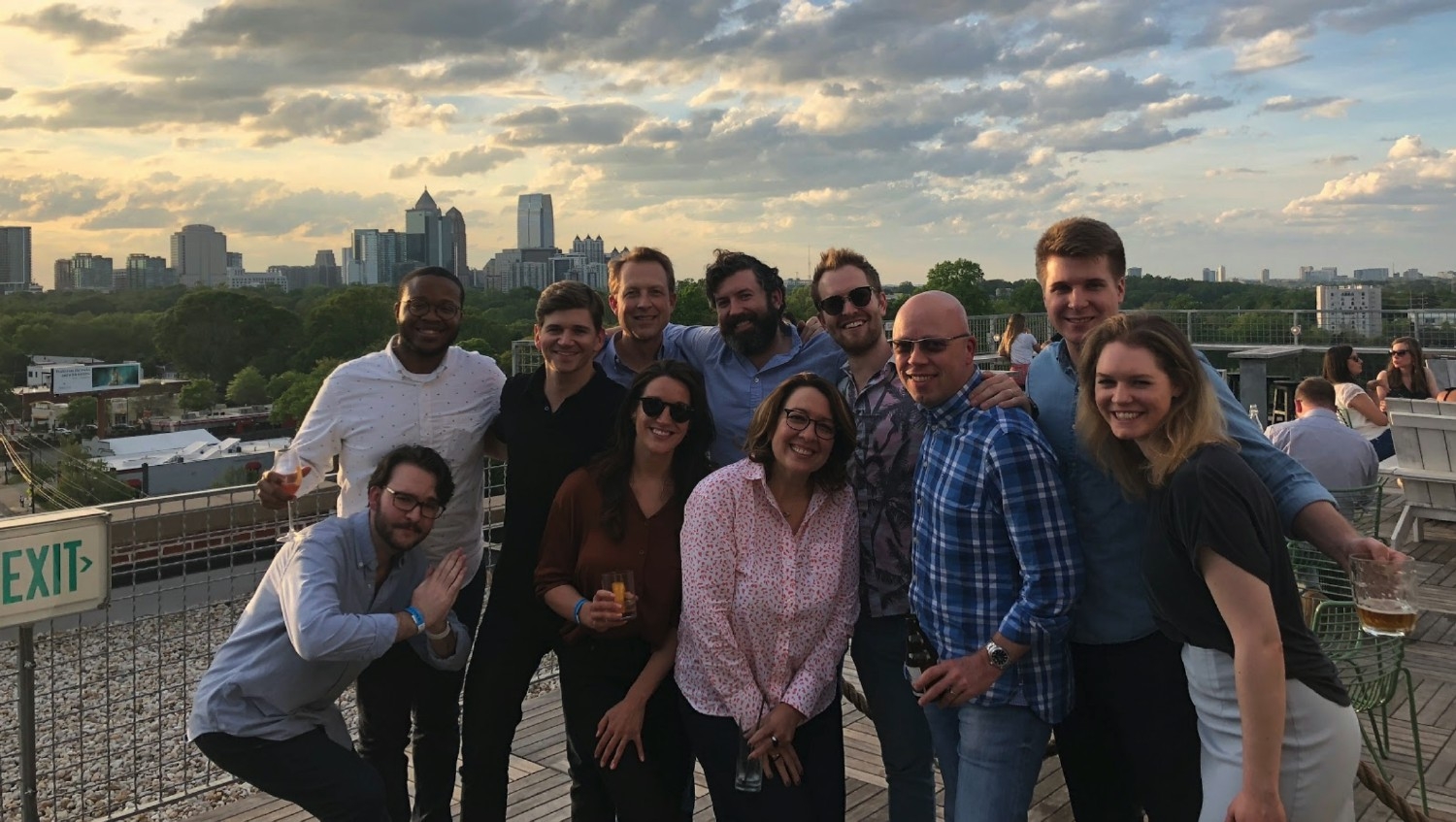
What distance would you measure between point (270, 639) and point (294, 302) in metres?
120

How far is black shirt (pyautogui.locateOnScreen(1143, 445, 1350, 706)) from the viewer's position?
1.82 m

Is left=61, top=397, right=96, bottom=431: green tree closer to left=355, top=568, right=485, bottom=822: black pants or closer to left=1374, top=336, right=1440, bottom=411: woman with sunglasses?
left=1374, top=336, right=1440, bottom=411: woman with sunglasses

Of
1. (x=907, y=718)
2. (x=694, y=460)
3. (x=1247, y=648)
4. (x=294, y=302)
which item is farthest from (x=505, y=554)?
(x=294, y=302)

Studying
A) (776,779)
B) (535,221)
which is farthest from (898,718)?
(535,221)

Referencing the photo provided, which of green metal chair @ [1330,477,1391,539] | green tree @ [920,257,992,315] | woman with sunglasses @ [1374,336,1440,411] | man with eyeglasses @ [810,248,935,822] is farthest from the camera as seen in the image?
green tree @ [920,257,992,315]

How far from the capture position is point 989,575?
7.57 feet

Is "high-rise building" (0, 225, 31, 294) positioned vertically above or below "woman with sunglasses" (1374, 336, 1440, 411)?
above

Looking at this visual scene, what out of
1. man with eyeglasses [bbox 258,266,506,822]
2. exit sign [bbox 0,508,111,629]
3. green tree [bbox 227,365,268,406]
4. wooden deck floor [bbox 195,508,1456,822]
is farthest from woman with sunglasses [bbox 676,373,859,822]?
green tree [bbox 227,365,268,406]

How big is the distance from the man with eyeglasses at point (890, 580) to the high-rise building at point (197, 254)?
622ft

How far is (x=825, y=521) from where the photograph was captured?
271 centimetres

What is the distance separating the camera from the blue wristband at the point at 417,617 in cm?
288

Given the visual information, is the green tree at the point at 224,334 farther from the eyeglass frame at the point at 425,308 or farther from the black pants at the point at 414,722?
the black pants at the point at 414,722

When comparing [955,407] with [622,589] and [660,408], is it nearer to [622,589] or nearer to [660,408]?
[660,408]

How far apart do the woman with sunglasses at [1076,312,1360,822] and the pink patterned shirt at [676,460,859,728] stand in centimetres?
88
